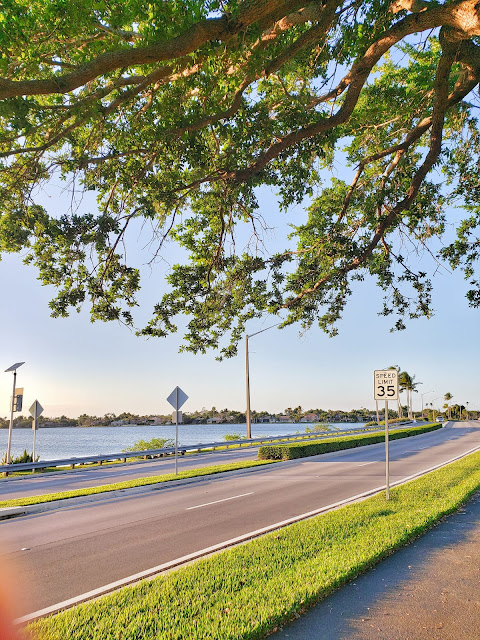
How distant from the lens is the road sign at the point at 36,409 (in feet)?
78.0

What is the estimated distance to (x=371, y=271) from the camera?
12.9 meters

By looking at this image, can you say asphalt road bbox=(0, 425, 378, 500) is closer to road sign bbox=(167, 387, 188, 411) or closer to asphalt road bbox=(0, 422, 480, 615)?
road sign bbox=(167, 387, 188, 411)

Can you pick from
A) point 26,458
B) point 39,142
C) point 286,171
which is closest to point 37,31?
point 39,142

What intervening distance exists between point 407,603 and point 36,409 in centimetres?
2226

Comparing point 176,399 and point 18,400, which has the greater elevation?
point 18,400

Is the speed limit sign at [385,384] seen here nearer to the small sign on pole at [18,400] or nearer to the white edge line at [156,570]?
the white edge line at [156,570]

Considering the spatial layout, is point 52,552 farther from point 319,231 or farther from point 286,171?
point 319,231

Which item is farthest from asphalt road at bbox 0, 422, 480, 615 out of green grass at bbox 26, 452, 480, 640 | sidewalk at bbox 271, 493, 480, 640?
sidewalk at bbox 271, 493, 480, 640

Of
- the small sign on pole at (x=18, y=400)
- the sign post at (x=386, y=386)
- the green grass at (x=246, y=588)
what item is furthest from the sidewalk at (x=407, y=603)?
the small sign on pole at (x=18, y=400)

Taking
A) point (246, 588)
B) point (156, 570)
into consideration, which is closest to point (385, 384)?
point (156, 570)

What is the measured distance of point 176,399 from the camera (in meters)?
19.1

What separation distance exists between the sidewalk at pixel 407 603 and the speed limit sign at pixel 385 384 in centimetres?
426

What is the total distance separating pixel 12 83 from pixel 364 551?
717 cm

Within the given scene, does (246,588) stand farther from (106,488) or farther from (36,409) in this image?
(36,409)
